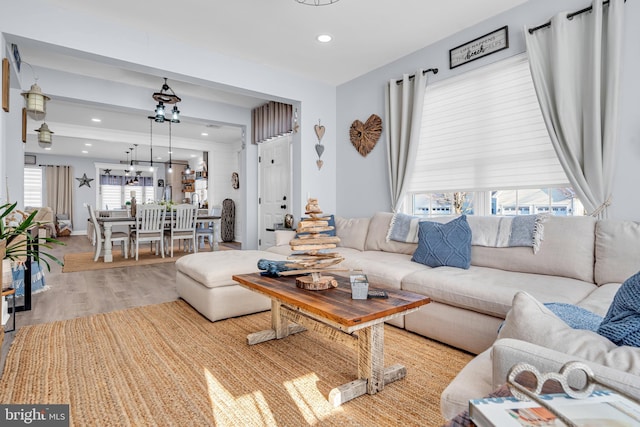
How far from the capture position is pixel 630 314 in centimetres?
80

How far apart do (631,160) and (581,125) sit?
0.41 metres

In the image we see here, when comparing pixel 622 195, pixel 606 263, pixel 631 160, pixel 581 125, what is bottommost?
pixel 606 263

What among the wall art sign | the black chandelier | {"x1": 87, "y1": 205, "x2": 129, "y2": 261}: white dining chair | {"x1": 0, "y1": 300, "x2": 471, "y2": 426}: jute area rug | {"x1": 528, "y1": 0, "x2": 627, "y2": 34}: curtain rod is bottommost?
{"x1": 0, "y1": 300, "x2": 471, "y2": 426}: jute area rug

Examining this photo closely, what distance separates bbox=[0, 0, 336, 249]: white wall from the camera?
3.01 meters

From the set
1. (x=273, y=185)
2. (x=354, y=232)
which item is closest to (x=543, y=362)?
(x=354, y=232)

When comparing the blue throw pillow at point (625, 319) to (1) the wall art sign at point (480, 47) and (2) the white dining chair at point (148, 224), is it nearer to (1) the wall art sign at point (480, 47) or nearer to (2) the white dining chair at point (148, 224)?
(1) the wall art sign at point (480, 47)

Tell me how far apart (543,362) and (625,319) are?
0.93 feet

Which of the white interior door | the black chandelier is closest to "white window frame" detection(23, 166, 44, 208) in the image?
the black chandelier

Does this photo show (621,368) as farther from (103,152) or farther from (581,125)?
(103,152)

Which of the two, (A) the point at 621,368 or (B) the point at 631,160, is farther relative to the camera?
(B) the point at 631,160

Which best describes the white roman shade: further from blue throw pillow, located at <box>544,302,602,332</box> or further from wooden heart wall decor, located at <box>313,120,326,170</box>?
blue throw pillow, located at <box>544,302,602,332</box>

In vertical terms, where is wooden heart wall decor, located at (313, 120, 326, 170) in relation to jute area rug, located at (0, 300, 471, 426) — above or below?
above

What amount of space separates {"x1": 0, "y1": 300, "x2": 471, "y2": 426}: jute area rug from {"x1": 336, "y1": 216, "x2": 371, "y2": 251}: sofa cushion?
1.38m

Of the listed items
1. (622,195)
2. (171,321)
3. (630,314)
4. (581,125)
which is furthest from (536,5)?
(171,321)
